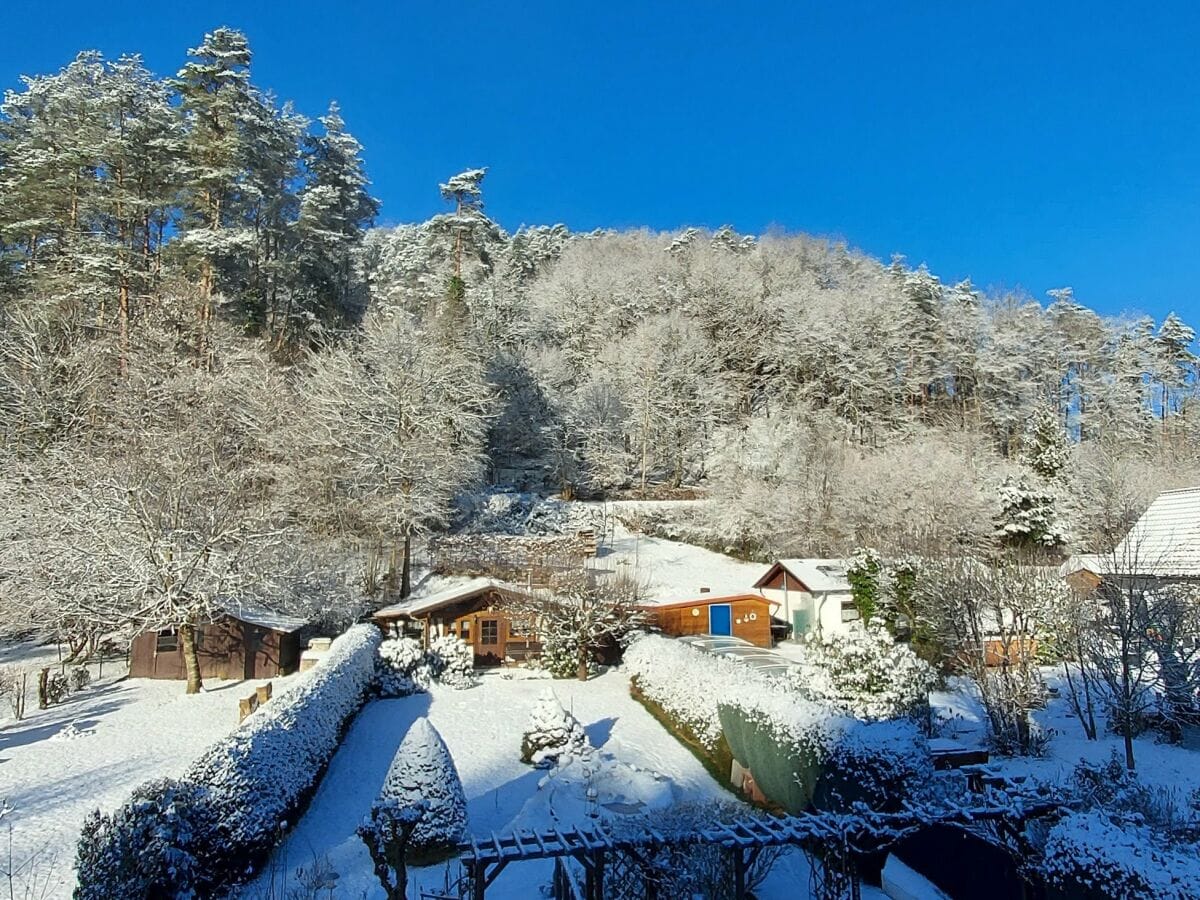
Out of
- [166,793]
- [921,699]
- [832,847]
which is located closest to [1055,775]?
[921,699]

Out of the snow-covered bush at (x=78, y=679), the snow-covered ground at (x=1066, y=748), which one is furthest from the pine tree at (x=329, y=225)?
the snow-covered ground at (x=1066, y=748)

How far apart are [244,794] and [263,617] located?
45.9 feet

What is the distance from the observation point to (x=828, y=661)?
13.8 m

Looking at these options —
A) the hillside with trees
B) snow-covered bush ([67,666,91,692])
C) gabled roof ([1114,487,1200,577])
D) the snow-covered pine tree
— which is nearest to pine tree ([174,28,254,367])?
the hillside with trees

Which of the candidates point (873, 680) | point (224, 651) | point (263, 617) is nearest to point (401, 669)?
point (263, 617)

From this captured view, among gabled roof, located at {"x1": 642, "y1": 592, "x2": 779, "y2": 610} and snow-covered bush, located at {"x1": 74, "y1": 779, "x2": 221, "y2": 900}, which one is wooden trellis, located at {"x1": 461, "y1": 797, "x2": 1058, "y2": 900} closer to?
snow-covered bush, located at {"x1": 74, "y1": 779, "x2": 221, "y2": 900}

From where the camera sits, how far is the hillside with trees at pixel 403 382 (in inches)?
877

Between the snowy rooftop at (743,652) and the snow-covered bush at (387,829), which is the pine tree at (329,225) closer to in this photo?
the snowy rooftop at (743,652)

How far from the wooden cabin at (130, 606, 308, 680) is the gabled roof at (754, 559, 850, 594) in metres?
17.3

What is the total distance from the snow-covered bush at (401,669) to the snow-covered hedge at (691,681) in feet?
19.9

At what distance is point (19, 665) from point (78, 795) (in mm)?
13786

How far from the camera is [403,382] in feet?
98.5

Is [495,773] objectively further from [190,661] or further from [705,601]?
[705,601]

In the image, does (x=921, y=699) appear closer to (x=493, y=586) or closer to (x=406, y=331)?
(x=493, y=586)
